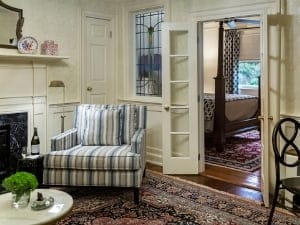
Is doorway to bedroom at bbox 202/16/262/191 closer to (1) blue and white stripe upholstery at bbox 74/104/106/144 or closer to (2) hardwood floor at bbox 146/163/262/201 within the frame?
(2) hardwood floor at bbox 146/163/262/201

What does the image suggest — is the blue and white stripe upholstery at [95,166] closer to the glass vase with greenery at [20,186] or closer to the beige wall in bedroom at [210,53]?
the glass vase with greenery at [20,186]

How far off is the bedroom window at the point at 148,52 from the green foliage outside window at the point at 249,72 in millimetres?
4524

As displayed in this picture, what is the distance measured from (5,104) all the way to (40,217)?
2244mm

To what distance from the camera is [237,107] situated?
6449 mm

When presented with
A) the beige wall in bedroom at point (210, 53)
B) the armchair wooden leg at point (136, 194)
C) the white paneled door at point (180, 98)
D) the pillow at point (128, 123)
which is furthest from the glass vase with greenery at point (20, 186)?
the beige wall in bedroom at point (210, 53)

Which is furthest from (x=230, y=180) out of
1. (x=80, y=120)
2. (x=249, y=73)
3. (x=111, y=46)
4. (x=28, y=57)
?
(x=249, y=73)

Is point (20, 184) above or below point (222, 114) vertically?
below

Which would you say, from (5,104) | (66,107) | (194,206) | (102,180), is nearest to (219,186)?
(194,206)

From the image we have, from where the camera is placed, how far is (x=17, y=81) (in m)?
4.13

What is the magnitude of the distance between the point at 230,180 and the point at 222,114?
1.66m

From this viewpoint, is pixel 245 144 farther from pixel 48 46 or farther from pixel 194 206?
pixel 48 46

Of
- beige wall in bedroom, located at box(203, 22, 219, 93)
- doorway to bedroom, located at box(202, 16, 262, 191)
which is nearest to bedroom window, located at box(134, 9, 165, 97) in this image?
doorway to bedroom, located at box(202, 16, 262, 191)

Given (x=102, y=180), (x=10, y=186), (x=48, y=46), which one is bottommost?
(x=102, y=180)

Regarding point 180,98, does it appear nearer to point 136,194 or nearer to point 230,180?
point 230,180
